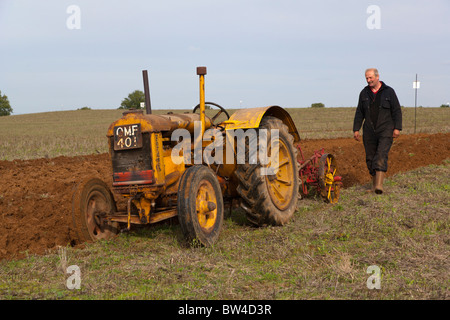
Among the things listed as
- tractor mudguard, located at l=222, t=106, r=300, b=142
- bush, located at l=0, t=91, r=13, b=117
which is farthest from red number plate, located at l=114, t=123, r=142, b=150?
bush, located at l=0, t=91, r=13, b=117

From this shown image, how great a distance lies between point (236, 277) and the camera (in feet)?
12.4

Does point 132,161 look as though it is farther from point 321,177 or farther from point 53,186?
point 53,186

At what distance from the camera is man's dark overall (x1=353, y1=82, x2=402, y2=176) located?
286 inches

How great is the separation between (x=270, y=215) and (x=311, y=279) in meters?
1.80

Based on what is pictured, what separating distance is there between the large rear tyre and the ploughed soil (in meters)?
0.15

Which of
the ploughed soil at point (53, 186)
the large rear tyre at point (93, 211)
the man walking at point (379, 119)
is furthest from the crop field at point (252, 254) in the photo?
the man walking at point (379, 119)

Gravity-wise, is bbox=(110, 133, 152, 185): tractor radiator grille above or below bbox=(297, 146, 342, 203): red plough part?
above

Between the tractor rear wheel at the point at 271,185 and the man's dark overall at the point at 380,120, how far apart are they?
6.17ft

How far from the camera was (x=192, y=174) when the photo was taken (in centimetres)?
463

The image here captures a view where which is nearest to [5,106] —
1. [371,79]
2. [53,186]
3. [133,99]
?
[133,99]

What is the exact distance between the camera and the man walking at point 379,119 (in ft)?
23.8

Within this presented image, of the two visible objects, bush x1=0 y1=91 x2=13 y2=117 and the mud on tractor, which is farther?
bush x1=0 y1=91 x2=13 y2=117

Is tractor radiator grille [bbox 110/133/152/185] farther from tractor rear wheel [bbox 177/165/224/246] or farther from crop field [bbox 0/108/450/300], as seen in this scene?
crop field [bbox 0/108/450/300]
